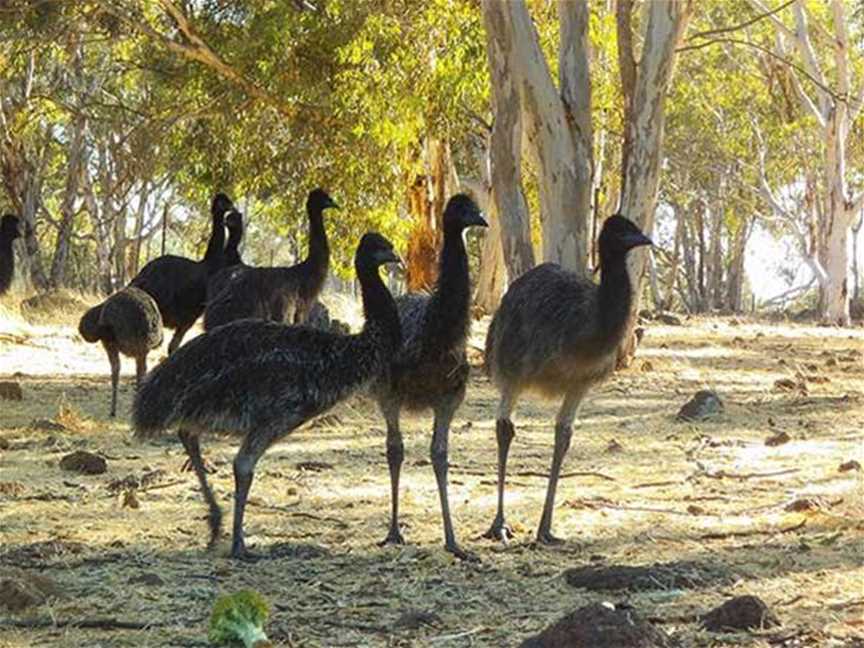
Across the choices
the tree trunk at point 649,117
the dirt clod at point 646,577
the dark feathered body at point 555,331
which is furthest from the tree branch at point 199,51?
the dirt clod at point 646,577

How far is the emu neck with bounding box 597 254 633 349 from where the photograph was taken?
671cm

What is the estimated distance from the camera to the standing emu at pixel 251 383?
20.0 ft

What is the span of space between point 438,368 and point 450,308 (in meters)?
0.29

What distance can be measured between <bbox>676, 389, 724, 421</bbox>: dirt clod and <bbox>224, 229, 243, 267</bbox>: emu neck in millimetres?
4202

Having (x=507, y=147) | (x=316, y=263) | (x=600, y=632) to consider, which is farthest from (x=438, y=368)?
(x=507, y=147)

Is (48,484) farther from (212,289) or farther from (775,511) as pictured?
(775,511)

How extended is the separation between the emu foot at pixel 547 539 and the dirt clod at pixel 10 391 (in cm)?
688

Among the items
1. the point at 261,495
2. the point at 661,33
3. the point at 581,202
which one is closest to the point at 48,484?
the point at 261,495

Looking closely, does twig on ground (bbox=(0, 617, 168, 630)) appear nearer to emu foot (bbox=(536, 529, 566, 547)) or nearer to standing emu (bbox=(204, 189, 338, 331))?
emu foot (bbox=(536, 529, 566, 547))

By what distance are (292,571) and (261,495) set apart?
1.90 meters

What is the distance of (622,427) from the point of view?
Result: 1096cm

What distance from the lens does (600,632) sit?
4.24 meters

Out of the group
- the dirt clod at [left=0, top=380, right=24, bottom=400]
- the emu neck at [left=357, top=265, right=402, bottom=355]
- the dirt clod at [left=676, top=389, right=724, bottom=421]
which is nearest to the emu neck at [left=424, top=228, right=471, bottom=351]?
the emu neck at [left=357, top=265, right=402, bottom=355]

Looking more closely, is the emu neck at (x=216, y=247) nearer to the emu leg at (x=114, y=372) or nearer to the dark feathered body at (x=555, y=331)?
the emu leg at (x=114, y=372)
